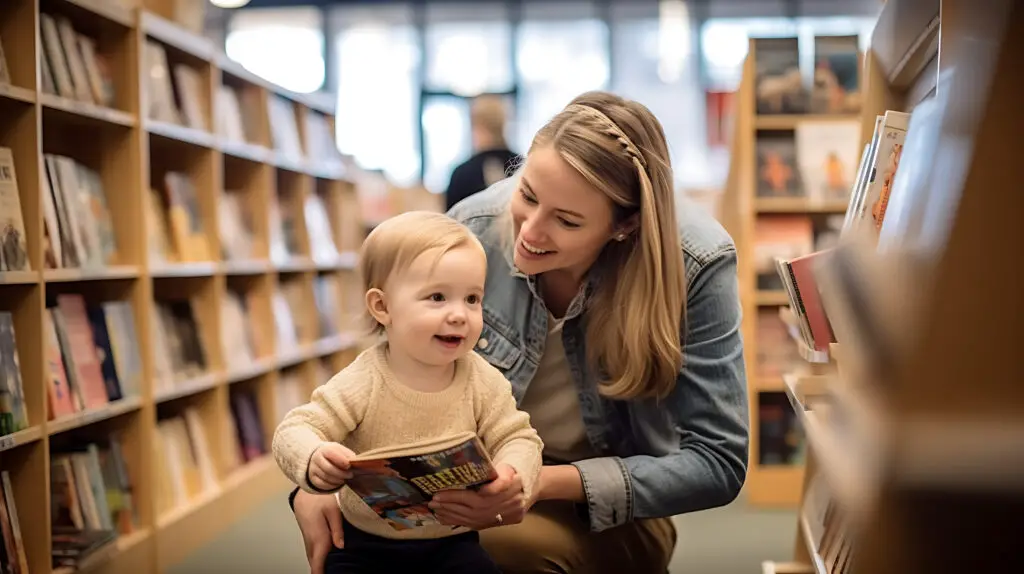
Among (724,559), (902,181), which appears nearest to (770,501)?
(724,559)

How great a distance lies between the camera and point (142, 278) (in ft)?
10.6

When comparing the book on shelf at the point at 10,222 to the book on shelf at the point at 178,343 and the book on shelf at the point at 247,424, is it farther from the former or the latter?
the book on shelf at the point at 247,424

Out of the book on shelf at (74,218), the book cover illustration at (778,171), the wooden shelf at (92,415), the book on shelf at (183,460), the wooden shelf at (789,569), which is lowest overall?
the wooden shelf at (789,569)

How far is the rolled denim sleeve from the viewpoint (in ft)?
5.90

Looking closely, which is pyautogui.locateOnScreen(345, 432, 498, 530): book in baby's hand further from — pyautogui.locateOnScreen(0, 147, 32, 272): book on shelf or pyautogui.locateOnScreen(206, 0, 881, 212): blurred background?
pyautogui.locateOnScreen(206, 0, 881, 212): blurred background

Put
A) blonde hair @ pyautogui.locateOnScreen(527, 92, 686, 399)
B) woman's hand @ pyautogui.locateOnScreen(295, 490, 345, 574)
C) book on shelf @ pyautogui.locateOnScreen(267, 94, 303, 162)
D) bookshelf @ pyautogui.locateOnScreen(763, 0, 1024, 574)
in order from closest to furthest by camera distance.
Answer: bookshelf @ pyautogui.locateOnScreen(763, 0, 1024, 574), woman's hand @ pyautogui.locateOnScreen(295, 490, 345, 574), blonde hair @ pyautogui.locateOnScreen(527, 92, 686, 399), book on shelf @ pyautogui.locateOnScreen(267, 94, 303, 162)

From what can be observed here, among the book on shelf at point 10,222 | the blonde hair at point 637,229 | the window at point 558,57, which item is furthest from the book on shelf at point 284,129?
the window at point 558,57

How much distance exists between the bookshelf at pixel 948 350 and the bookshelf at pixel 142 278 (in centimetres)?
210

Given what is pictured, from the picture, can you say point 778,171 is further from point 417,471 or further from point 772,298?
point 417,471

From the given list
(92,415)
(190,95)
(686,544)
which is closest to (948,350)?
(92,415)

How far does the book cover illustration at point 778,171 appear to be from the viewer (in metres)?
4.43

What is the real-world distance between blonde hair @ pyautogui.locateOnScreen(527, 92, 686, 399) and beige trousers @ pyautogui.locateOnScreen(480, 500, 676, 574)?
0.30 metres

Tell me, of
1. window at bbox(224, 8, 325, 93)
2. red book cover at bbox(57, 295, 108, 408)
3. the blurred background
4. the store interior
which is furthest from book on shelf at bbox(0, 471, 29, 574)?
window at bbox(224, 8, 325, 93)

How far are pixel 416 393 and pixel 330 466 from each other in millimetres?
234
